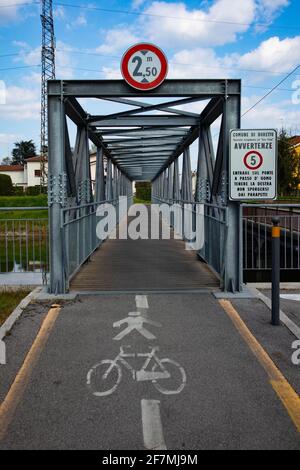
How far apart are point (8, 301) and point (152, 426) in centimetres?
402

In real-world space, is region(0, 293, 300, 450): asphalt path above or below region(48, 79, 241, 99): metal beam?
below

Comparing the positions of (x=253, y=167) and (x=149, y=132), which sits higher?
(x=149, y=132)

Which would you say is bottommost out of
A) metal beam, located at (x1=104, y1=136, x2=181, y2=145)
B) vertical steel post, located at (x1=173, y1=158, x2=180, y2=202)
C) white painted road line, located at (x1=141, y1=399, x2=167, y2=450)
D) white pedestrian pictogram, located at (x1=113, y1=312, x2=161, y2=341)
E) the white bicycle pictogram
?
white painted road line, located at (x1=141, y1=399, x2=167, y2=450)

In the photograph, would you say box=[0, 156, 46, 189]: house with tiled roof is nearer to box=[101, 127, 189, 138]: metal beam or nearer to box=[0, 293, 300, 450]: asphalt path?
box=[101, 127, 189, 138]: metal beam

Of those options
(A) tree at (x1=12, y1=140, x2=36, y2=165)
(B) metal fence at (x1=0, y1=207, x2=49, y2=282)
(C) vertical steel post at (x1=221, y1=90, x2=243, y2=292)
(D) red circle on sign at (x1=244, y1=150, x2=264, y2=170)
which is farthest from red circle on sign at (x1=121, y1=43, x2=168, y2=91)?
(A) tree at (x1=12, y1=140, x2=36, y2=165)

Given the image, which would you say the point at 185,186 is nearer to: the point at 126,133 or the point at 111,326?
the point at 126,133

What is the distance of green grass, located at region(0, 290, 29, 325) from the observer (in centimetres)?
584

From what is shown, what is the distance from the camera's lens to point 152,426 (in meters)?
3.06

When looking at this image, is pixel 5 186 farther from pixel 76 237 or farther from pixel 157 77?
pixel 157 77

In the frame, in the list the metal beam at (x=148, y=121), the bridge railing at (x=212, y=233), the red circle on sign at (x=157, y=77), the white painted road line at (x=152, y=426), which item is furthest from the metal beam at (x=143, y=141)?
the white painted road line at (x=152, y=426)

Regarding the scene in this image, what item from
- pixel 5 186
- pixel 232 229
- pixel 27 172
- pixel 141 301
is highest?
pixel 27 172

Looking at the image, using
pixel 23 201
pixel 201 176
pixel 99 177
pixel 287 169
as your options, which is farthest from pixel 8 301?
pixel 23 201

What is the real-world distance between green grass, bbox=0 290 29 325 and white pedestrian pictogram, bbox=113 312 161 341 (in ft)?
4.92

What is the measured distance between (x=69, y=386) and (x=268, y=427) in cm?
158
